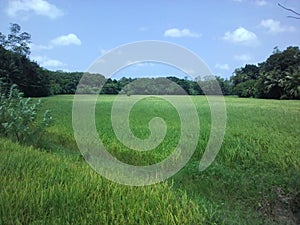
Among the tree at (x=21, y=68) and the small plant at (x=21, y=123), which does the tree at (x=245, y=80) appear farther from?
the small plant at (x=21, y=123)

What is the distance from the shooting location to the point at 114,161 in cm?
576

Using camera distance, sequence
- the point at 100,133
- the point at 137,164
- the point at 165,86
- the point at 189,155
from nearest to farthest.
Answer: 1. the point at 137,164
2. the point at 189,155
3. the point at 100,133
4. the point at 165,86

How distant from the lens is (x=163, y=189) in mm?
3553

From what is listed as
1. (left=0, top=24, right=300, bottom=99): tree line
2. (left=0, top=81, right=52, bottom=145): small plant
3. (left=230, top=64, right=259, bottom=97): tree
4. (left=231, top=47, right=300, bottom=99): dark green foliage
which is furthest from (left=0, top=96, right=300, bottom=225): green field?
(left=230, top=64, right=259, bottom=97): tree

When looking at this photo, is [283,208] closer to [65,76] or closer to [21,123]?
[21,123]

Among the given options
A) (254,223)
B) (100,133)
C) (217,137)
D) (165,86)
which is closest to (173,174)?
(254,223)

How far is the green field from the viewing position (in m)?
2.93

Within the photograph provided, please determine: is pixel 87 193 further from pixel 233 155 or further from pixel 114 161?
pixel 233 155

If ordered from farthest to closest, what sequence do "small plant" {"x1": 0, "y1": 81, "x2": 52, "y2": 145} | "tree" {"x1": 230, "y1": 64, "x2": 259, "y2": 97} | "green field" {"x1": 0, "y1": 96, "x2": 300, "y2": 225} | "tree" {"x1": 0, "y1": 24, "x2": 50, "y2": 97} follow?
"tree" {"x1": 230, "y1": 64, "x2": 259, "y2": 97}, "tree" {"x1": 0, "y1": 24, "x2": 50, "y2": 97}, "small plant" {"x1": 0, "y1": 81, "x2": 52, "y2": 145}, "green field" {"x1": 0, "y1": 96, "x2": 300, "y2": 225}

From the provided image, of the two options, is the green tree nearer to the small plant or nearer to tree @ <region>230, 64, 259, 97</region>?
tree @ <region>230, 64, 259, 97</region>

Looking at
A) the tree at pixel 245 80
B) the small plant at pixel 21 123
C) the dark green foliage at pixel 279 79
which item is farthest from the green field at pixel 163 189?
the tree at pixel 245 80

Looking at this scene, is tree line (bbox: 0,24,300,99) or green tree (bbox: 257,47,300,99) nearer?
tree line (bbox: 0,24,300,99)

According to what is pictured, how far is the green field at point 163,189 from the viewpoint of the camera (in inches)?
115

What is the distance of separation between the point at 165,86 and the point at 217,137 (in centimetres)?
649
